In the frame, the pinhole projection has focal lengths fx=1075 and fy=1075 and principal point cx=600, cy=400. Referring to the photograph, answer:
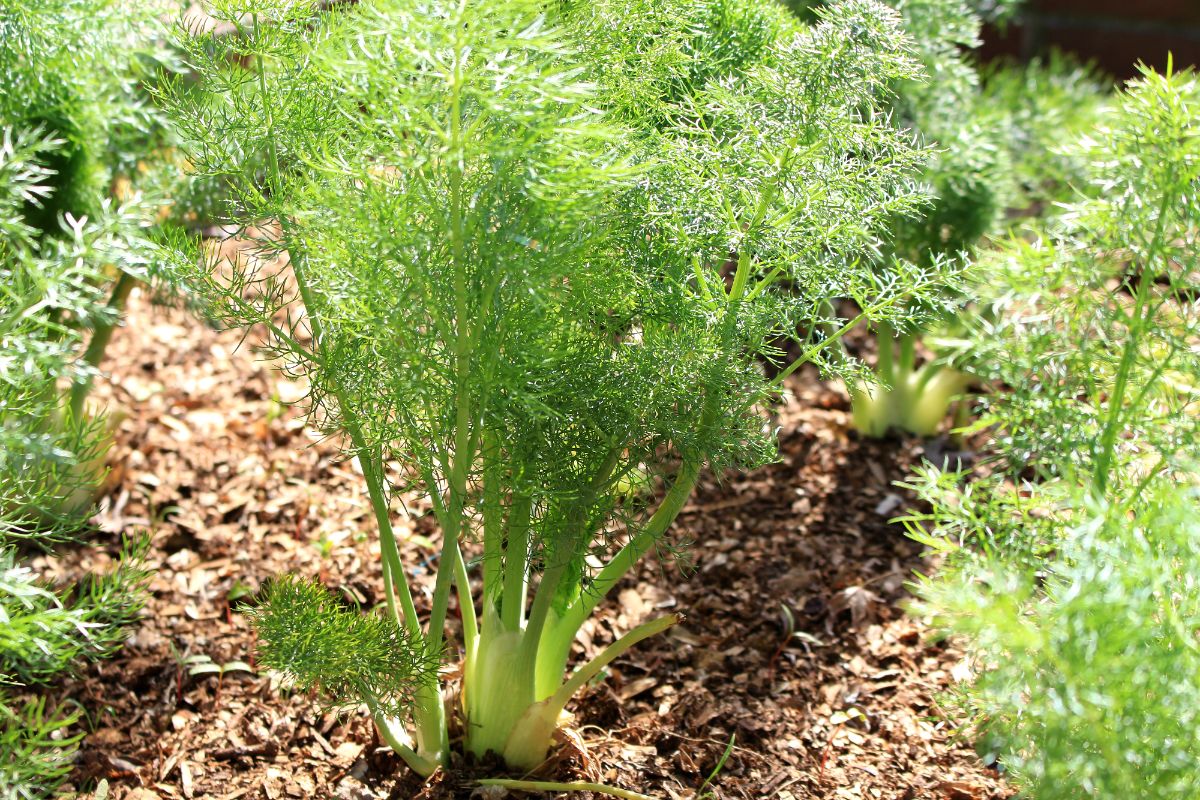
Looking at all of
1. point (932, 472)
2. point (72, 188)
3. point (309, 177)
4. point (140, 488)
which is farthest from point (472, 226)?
point (140, 488)

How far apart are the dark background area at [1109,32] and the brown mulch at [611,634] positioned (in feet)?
8.50

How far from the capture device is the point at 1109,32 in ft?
14.6

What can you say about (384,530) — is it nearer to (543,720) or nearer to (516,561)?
(516,561)

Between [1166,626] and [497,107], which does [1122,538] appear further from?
[497,107]

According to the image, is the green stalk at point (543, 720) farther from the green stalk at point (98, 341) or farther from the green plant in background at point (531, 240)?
the green stalk at point (98, 341)

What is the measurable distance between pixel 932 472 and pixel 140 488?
176 cm

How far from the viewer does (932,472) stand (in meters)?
1.38

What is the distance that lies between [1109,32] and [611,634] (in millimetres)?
3724

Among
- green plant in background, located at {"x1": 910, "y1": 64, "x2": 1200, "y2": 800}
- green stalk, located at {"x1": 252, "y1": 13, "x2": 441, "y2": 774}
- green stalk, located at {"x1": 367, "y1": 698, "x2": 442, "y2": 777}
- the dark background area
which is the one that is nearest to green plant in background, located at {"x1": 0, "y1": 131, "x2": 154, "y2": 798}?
green stalk, located at {"x1": 252, "y1": 13, "x2": 441, "y2": 774}

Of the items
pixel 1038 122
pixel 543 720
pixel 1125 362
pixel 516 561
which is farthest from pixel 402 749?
pixel 1038 122

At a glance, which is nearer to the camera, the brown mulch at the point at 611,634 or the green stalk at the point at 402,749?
the green stalk at the point at 402,749

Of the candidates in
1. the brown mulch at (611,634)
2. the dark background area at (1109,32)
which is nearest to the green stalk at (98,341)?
the brown mulch at (611,634)

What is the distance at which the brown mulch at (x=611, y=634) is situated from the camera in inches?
68.0

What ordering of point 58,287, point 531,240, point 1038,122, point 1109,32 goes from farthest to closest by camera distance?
1. point 1109,32
2. point 1038,122
3. point 58,287
4. point 531,240
